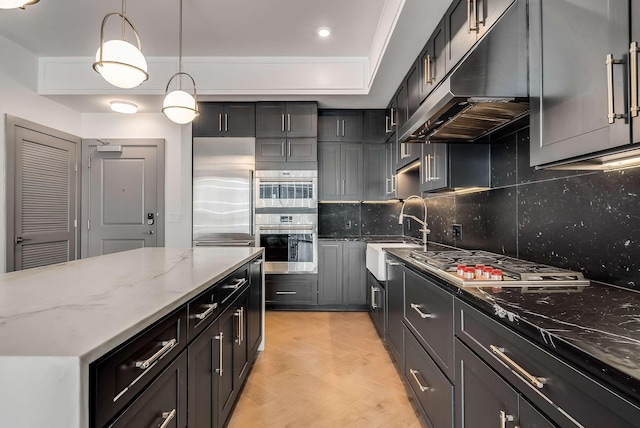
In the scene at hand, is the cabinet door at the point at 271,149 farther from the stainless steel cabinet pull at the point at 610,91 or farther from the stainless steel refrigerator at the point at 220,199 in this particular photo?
the stainless steel cabinet pull at the point at 610,91

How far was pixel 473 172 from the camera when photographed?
2.16m

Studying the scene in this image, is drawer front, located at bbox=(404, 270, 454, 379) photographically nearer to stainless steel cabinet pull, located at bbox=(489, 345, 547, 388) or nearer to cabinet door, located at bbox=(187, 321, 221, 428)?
stainless steel cabinet pull, located at bbox=(489, 345, 547, 388)

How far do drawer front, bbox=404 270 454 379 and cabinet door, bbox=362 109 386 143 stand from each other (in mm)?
2424

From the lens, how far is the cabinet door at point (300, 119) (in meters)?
3.82

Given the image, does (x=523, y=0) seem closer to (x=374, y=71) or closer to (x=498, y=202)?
(x=498, y=202)

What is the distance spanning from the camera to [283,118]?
3822 mm

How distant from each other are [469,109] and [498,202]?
765 mm

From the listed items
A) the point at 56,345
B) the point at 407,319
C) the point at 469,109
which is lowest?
the point at 407,319

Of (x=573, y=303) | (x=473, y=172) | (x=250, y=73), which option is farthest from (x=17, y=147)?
(x=573, y=303)

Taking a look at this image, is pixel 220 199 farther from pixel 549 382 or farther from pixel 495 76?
pixel 549 382

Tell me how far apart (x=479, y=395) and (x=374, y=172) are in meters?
3.15

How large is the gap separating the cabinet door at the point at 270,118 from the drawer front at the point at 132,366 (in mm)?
3022

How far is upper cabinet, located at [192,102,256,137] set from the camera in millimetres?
3822

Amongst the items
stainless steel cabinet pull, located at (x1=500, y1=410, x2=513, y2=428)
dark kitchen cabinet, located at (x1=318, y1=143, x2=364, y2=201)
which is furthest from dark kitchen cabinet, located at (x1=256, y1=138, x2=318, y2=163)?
stainless steel cabinet pull, located at (x1=500, y1=410, x2=513, y2=428)
